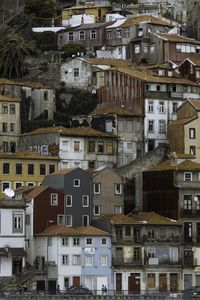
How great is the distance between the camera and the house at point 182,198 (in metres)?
128

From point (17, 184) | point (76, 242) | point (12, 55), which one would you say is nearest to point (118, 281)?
point (76, 242)

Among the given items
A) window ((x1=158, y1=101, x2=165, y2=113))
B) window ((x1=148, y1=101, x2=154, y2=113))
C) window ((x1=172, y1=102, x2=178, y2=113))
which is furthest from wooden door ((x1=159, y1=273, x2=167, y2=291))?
window ((x1=172, y1=102, x2=178, y2=113))

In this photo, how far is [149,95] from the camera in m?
144

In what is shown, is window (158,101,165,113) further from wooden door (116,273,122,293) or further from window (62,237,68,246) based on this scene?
window (62,237,68,246)

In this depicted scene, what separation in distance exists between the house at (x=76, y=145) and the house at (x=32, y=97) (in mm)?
5881

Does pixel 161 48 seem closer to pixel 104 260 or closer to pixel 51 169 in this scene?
pixel 51 169

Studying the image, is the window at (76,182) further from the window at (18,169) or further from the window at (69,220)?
the window at (18,169)

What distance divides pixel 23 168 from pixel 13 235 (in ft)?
41.5

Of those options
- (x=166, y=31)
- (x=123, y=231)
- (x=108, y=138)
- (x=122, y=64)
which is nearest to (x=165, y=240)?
(x=123, y=231)

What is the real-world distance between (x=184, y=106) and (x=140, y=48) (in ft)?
70.9

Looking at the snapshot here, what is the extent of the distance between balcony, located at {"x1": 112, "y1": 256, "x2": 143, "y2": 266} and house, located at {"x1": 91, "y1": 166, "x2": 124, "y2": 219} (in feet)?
16.0

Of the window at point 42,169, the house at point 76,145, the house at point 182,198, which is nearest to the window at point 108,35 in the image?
the house at point 76,145

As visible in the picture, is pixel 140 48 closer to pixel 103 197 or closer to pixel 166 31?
pixel 166 31

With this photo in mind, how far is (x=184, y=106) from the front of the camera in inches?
5531
